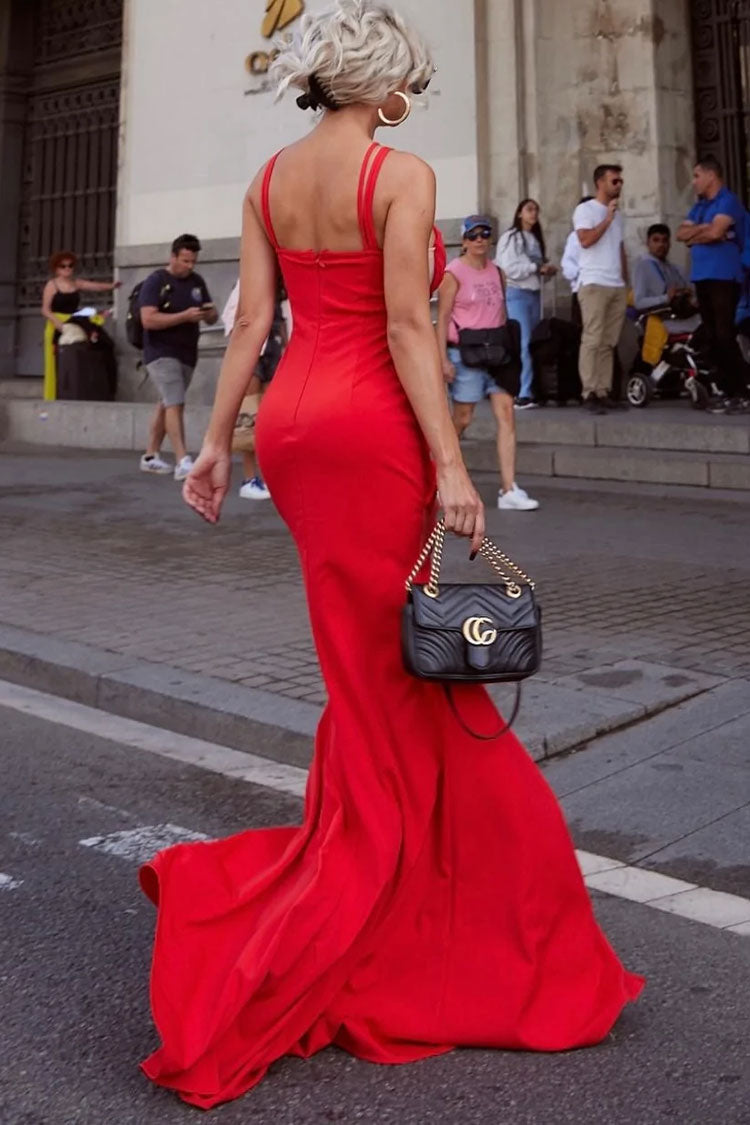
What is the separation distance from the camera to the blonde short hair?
3018 millimetres

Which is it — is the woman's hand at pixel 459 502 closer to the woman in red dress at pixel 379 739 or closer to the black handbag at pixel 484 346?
the woman in red dress at pixel 379 739

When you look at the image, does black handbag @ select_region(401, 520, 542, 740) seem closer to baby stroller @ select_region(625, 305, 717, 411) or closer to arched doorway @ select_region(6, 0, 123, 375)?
baby stroller @ select_region(625, 305, 717, 411)

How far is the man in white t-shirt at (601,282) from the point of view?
12.7 m

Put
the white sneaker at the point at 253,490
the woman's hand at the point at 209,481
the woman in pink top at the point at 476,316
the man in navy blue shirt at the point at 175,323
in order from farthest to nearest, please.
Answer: the man in navy blue shirt at the point at 175,323 < the white sneaker at the point at 253,490 < the woman in pink top at the point at 476,316 < the woman's hand at the point at 209,481

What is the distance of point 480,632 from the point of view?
120 inches

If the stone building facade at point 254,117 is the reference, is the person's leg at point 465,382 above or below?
below

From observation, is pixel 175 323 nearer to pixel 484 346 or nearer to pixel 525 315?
pixel 484 346

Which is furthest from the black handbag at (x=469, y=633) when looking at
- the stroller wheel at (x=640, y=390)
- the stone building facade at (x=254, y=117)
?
the stone building facade at (x=254, y=117)

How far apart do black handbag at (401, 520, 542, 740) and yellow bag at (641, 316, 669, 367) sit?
1085 cm

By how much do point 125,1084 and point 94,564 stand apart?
6.02 meters

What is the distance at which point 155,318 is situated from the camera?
12.3m

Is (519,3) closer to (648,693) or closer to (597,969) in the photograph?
(648,693)

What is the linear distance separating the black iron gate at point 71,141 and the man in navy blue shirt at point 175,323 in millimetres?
7241

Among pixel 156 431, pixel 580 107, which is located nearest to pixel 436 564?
pixel 156 431
